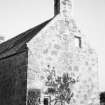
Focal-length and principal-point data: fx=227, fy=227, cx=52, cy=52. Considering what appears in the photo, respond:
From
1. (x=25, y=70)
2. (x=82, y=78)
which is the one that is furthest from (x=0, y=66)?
(x=82, y=78)

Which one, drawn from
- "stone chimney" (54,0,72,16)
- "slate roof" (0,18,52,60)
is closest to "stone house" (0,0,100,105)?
"stone chimney" (54,0,72,16)

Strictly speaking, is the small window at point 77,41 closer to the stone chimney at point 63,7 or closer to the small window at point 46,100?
the stone chimney at point 63,7

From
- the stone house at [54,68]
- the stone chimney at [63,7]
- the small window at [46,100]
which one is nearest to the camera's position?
the stone house at [54,68]

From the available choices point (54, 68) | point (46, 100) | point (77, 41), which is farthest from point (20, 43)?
point (46, 100)

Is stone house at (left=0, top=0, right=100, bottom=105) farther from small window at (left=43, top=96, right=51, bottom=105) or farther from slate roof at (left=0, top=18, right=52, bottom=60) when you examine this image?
slate roof at (left=0, top=18, right=52, bottom=60)

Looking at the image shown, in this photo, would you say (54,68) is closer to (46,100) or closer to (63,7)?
(46,100)

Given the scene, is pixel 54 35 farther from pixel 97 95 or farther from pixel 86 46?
pixel 97 95

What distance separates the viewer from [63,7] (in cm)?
2006

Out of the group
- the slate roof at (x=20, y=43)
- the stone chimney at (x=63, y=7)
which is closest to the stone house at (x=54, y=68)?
the stone chimney at (x=63, y=7)

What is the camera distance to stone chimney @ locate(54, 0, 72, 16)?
1984cm

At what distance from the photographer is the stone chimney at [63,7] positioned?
19844mm

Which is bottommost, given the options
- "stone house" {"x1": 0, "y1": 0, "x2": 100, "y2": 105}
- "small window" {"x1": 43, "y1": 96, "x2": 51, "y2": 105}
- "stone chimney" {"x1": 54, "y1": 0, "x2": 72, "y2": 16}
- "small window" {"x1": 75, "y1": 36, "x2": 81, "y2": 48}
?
"small window" {"x1": 43, "y1": 96, "x2": 51, "y2": 105}

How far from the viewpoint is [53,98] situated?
688 inches

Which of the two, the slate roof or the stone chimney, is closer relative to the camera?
the slate roof
